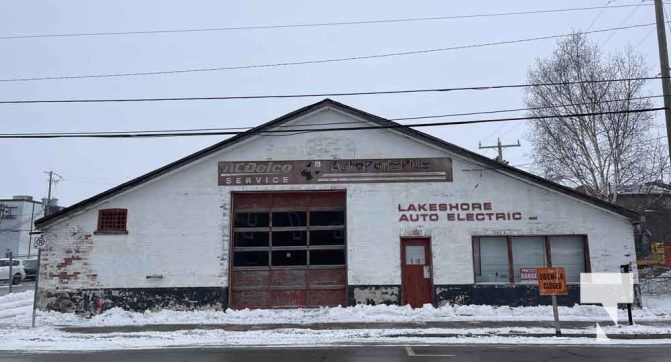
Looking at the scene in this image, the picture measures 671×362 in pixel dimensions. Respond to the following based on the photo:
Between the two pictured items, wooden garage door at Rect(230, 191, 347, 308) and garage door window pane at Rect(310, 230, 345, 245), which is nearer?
wooden garage door at Rect(230, 191, 347, 308)

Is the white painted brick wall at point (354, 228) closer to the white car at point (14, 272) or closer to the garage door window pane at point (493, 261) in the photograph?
the garage door window pane at point (493, 261)

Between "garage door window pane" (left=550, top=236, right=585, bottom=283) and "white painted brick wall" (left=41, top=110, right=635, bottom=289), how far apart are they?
0.35m

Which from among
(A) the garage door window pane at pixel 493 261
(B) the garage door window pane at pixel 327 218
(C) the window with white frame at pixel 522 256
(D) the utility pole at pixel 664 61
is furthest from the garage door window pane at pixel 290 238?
(D) the utility pole at pixel 664 61

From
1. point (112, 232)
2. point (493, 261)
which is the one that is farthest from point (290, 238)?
point (493, 261)

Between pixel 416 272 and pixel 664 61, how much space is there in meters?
9.89

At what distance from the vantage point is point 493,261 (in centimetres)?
1853

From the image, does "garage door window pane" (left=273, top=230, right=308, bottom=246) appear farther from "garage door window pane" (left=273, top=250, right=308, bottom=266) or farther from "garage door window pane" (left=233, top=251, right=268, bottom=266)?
"garage door window pane" (left=233, top=251, right=268, bottom=266)

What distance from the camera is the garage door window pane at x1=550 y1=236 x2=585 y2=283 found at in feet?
60.5

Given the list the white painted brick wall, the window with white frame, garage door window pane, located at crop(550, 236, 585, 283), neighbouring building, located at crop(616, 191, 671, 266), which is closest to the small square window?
the white painted brick wall

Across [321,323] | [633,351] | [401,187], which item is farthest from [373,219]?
[633,351]

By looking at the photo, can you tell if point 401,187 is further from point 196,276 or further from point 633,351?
point 633,351

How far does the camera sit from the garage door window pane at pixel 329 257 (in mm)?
18750

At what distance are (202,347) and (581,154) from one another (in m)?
21.4

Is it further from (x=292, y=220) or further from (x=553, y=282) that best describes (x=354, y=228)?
(x=553, y=282)
